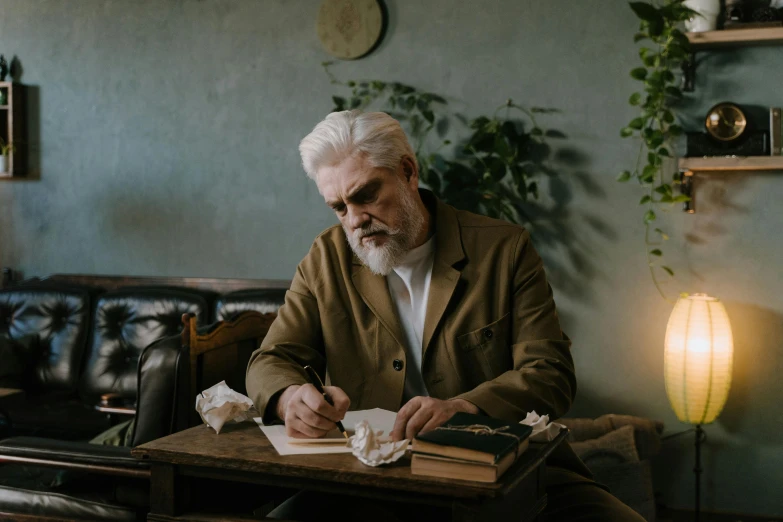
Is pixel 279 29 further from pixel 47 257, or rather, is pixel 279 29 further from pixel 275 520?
pixel 275 520

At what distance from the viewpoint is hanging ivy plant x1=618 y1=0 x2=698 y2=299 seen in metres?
3.24

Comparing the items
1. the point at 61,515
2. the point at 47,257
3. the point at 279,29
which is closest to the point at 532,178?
the point at 279,29

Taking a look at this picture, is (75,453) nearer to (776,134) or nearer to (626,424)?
(626,424)

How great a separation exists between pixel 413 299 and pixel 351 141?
0.45m

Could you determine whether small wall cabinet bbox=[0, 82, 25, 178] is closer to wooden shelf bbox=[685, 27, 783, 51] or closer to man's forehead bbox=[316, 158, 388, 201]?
man's forehead bbox=[316, 158, 388, 201]

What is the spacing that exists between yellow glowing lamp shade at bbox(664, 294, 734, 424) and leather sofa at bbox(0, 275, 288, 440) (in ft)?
5.63

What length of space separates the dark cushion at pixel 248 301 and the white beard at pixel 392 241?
1628 millimetres

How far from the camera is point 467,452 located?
1.36 metres

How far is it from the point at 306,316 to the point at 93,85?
113 inches

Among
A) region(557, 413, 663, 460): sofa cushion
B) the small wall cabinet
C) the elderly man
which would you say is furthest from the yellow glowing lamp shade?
the small wall cabinet

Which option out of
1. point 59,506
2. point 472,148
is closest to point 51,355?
point 59,506

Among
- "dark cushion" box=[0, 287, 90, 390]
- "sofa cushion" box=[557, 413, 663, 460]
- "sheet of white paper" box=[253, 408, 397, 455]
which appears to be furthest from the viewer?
"dark cushion" box=[0, 287, 90, 390]

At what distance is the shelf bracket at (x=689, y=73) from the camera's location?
3.44 m

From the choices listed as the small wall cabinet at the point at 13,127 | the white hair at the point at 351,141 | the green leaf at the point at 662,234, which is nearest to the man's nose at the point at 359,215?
the white hair at the point at 351,141
